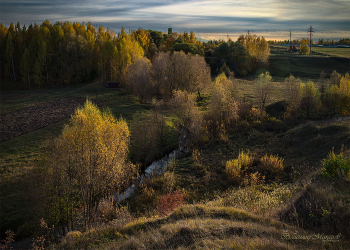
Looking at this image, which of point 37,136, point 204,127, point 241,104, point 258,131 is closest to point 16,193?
point 37,136

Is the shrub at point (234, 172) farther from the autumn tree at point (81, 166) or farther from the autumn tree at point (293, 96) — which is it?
the autumn tree at point (293, 96)

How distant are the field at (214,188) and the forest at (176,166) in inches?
3.4

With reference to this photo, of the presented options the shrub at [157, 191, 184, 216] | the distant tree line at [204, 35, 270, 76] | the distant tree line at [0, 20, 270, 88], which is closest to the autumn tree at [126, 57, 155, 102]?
the distant tree line at [0, 20, 270, 88]

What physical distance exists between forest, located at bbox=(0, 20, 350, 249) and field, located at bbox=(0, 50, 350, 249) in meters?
0.09

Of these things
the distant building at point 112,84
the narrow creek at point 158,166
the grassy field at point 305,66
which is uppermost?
the grassy field at point 305,66

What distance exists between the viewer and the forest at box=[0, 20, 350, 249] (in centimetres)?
920

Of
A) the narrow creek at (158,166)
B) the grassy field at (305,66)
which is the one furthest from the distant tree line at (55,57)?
the grassy field at (305,66)

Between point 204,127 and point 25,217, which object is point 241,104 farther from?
point 25,217

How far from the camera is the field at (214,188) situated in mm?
8398

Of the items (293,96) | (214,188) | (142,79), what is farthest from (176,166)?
(142,79)

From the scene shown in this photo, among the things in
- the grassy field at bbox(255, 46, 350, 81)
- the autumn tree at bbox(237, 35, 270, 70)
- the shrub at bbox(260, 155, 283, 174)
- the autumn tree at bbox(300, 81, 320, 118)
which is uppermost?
the autumn tree at bbox(237, 35, 270, 70)

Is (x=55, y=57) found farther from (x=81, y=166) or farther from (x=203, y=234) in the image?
(x=203, y=234)

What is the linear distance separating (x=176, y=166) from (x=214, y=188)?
21.2 ft

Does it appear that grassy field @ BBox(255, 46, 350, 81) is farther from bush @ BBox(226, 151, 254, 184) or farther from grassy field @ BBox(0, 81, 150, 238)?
bush @ BBox(226, 151, 254, 184)
